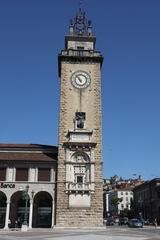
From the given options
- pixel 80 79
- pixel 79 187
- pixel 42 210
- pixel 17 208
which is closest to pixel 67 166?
pixel 79 187

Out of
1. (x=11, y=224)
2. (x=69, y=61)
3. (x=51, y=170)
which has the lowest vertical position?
(x=11, y=224)

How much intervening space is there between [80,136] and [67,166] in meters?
4.91

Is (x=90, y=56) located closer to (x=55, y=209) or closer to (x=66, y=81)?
(x=66, y=81)

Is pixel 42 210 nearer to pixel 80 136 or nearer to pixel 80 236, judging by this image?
pixel 80 136

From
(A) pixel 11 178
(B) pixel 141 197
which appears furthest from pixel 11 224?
(B) pixel 141 197

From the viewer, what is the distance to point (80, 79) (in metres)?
56.6

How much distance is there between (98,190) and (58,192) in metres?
5.71

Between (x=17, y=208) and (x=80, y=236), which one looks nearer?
(x=80, y=236)

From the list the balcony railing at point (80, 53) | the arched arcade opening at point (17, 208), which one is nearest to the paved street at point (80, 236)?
the arched arcade opening at point (17, 208)

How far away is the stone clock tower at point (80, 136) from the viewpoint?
5003cm

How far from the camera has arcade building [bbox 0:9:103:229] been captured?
50312mm

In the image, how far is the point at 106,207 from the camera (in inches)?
6619

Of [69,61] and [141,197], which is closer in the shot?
[69,61]

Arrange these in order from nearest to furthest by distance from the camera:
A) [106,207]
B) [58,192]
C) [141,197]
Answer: [58,192] → [141,197] → [106,207]
